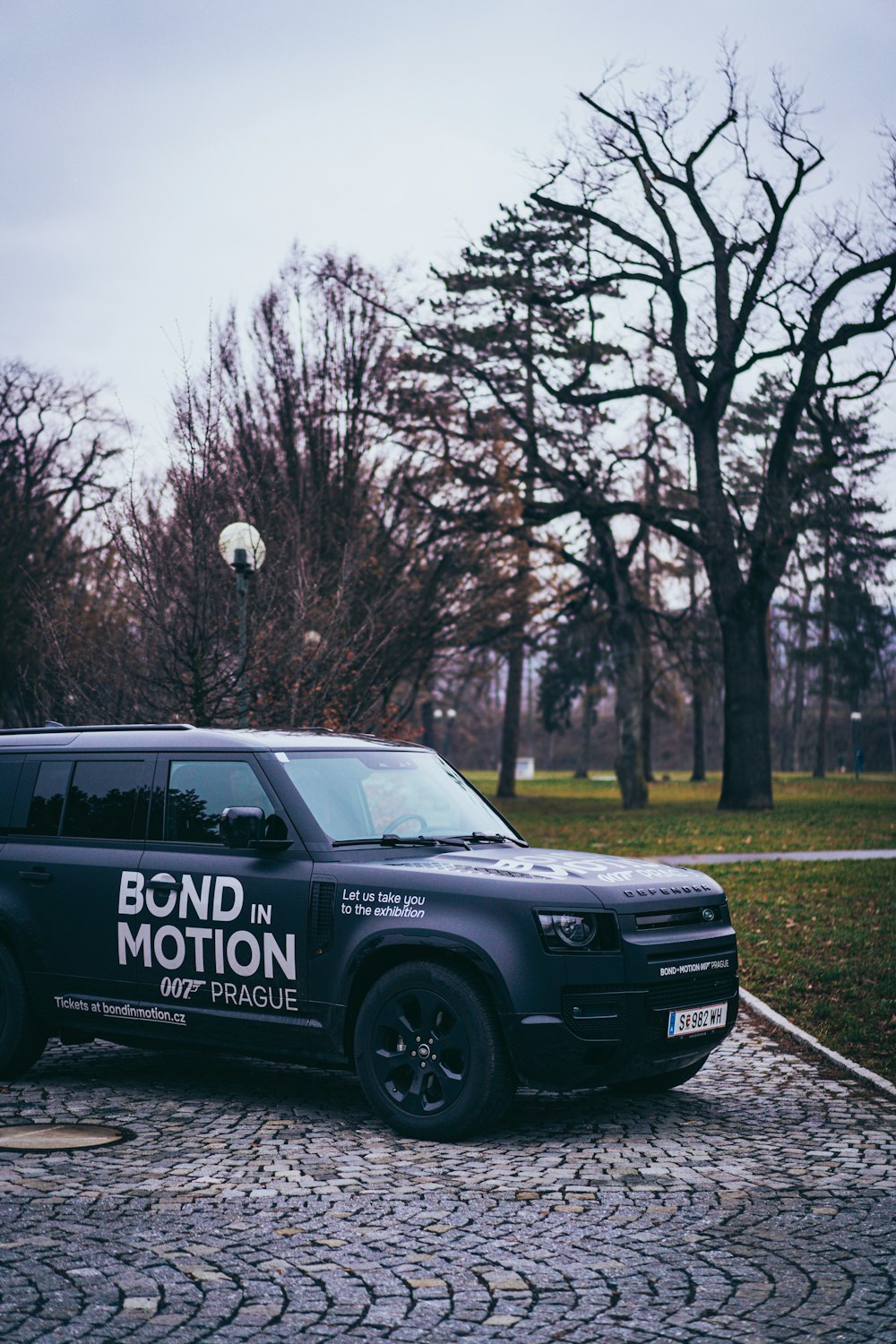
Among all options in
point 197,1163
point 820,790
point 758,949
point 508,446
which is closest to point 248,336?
Answer: point 508,446

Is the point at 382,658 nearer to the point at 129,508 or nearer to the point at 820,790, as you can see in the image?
the point at 129,508

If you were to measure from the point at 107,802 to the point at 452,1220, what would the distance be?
3559 millimetres

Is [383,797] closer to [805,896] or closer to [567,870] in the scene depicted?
[567,870]

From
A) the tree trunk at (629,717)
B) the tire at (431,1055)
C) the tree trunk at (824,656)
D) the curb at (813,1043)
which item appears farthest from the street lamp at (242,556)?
the tree trunk at (824,656)

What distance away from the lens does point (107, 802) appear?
325 inches

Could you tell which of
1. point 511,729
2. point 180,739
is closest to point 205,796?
point 180,739

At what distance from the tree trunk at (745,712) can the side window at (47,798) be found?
2803 cm

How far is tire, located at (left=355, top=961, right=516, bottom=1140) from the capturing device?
262 inches

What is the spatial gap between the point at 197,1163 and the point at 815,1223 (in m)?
2.48

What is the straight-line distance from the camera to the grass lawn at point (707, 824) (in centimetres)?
2419

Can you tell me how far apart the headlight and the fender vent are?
3.45 ft

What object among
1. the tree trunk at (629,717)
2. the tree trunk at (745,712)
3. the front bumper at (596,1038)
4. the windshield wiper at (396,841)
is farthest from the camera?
the tree trunk at (629,717)

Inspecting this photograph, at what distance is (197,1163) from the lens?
6332 mm

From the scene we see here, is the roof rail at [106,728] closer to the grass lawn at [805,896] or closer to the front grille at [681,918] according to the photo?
the front grille at [681,918]
